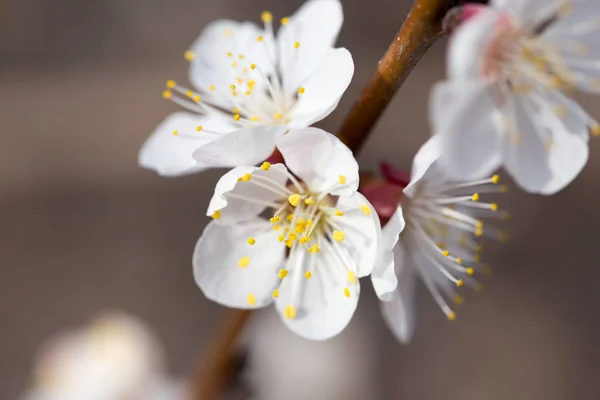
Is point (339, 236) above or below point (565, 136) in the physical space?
below

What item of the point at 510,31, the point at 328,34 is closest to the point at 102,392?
the point at 328,34

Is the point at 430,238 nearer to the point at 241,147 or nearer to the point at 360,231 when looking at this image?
the point at 360,231

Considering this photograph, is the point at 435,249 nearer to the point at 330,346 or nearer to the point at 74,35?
the point at 330,346

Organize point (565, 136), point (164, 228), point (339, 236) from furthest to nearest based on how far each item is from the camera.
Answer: point (164, 228), point (339, 236), point (565, 136)

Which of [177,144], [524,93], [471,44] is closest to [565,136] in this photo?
[524,93]

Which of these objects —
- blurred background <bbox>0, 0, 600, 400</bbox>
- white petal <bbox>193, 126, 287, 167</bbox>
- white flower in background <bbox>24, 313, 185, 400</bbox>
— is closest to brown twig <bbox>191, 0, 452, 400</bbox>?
white petal <bbox>193, 126, 287, 167</bbox>

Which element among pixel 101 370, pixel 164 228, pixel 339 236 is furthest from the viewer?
pixel 164 228

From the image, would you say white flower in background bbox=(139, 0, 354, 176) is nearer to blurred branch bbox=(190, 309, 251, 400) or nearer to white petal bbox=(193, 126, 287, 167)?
white petal bbox=(193, 126, 287, 167)
